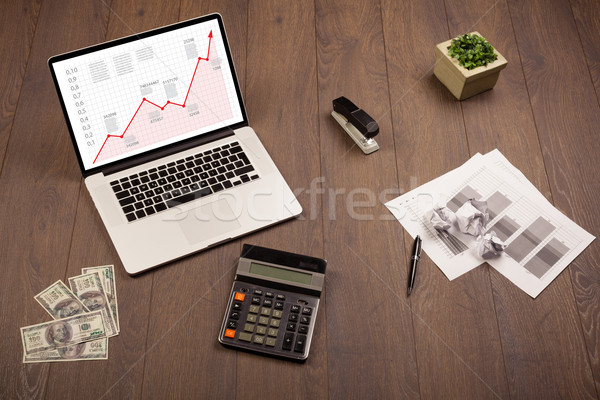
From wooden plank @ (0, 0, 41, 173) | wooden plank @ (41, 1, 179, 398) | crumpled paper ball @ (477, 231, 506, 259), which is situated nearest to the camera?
wooden plank @ (41, 1, 179, 398)

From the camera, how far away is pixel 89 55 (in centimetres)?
119

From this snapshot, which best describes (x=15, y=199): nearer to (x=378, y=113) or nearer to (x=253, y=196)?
(x=253, y=196)

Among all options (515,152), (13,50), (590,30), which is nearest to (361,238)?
(515,152)

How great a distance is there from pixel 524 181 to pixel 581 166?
0.15 metres

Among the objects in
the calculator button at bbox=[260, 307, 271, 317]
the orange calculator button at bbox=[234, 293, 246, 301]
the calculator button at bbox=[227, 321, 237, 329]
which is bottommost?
the calculator button at bbox=[227, 321, 237, 329]

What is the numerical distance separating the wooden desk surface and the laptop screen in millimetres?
140

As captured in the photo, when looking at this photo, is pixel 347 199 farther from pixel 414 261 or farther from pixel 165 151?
pixel 165 151

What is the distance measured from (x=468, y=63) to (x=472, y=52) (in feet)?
0.09

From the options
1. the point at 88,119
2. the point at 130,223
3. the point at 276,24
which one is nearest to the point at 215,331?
the point at 130,223

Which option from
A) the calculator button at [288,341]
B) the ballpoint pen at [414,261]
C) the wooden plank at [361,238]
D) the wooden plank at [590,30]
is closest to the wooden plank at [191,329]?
the calculator button at [288,341]

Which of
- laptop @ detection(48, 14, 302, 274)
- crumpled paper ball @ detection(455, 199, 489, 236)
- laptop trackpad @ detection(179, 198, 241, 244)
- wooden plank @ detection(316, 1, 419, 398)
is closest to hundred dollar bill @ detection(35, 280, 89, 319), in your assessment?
laptop @ detection(48, 14, 302, 274)

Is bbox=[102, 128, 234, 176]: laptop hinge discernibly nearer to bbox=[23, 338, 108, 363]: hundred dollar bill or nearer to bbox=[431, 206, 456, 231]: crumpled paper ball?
bbox=[23, 338, 108, 363]: hundred dollar bill

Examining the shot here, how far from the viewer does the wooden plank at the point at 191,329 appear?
3.56 feet

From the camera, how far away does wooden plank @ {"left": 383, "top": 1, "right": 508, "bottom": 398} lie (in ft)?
3.60
